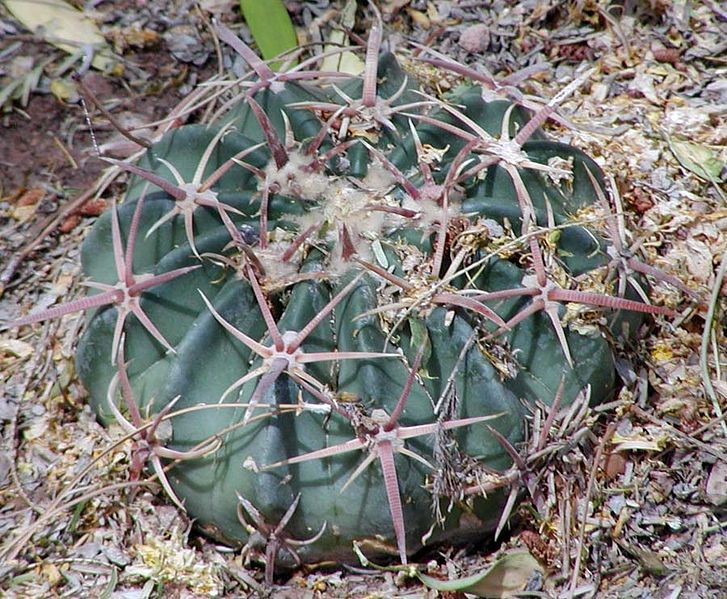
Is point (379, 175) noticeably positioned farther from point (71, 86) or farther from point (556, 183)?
point (71, 86)

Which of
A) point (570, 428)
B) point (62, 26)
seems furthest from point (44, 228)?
point (570, 428)

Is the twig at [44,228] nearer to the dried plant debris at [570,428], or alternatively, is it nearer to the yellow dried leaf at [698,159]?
the dried plant debris at [570,428]

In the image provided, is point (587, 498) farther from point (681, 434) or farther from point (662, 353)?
point (662, 353)

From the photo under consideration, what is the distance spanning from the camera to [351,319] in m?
2.10

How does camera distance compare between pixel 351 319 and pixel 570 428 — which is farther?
pixel 570 428

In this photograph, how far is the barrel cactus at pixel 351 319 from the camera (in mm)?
2086

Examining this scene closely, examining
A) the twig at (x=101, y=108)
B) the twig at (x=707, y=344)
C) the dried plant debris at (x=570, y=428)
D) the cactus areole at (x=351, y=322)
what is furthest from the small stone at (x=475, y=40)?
the twig at (x=101, y=108)

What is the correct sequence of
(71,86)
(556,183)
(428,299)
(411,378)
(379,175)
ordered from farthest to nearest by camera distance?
(71,86)
(556,183)
(379,175)
(428,299)
(411,378)

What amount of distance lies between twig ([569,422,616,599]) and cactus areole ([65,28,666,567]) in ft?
0.45

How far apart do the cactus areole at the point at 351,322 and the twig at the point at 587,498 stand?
0.45 feet

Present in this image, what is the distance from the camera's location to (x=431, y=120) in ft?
7.59

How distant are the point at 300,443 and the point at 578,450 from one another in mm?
766

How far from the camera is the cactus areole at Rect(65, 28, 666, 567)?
2.09 meters

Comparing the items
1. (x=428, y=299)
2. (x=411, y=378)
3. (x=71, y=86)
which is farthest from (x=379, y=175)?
(x=71, y=86)
